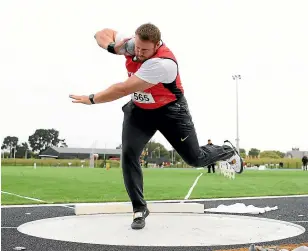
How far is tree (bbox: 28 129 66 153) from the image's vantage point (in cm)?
12862

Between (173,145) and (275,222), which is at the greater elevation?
(173,145)

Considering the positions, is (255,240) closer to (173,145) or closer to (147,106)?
(173,145)

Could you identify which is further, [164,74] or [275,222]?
[275,222]

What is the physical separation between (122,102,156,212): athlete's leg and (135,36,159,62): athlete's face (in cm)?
116

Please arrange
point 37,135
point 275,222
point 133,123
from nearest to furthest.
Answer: point 133,123
point 275,222
point 37,135

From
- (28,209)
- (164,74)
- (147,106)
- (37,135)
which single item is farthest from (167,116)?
(37,135)

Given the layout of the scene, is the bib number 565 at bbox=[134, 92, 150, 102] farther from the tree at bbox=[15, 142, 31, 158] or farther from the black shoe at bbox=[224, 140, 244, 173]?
the tree at bbox=[15, 142, 31, 158]

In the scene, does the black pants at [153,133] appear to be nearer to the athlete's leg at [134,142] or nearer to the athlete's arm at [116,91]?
the athlete's leg at [134,142]

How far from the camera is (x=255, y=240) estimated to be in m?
6.10

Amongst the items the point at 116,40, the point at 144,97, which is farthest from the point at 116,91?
the point at 116,40

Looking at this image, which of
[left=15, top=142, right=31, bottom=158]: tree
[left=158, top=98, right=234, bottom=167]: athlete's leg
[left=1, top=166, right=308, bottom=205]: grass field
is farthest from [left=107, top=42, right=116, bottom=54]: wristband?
[left=15, top=142, right=31, bottom=158]: tree

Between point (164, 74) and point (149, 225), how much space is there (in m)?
2.71

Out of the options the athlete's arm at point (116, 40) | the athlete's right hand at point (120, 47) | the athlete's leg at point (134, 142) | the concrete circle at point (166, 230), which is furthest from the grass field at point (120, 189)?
the athlete's right hand at point (120, 47)

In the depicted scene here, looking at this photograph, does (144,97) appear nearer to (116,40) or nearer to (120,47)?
(120,47)
